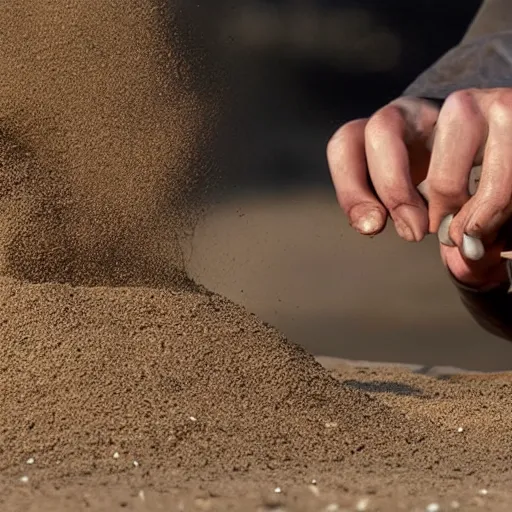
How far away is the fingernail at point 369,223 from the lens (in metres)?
0.83

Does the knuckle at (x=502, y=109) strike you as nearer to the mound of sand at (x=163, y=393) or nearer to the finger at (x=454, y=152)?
the finger at (x=454, y=152)

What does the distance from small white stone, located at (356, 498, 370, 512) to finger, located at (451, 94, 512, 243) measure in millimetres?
302

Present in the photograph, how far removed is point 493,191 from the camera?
0.83 m

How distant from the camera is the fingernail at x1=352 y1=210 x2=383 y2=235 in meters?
0.83

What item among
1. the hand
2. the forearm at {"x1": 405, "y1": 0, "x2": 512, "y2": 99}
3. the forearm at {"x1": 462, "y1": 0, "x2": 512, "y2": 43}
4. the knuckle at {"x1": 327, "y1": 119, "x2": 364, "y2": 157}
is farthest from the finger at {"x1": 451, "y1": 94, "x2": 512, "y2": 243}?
the forearm at {"x1": 462, "y1": 0, "x2": 512, "y2": 43}

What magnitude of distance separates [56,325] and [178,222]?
405mm

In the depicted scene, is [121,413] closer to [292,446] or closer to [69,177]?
[292,446]

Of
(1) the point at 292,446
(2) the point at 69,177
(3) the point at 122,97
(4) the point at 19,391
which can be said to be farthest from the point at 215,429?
(3) the point at 122,97

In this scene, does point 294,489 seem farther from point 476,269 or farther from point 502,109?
point 476,269

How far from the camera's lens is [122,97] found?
1.32m

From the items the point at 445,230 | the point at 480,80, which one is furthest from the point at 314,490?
the point at 480,80

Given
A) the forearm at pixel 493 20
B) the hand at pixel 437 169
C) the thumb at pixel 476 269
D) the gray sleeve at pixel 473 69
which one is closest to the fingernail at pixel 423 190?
the hand at pixel 437 169

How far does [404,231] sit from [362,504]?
31 centimetres

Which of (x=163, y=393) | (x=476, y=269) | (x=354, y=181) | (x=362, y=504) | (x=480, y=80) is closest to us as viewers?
(x=362, y=504)
